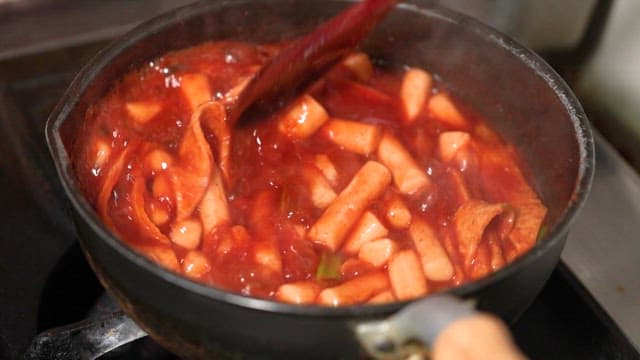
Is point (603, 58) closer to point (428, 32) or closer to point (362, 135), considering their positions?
point (428, 32)

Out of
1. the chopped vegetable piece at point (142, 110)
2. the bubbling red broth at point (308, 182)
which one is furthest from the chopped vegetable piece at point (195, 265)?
the chopped vegetable piece at point (142, 110)

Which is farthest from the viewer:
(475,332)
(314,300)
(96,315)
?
(96,315)

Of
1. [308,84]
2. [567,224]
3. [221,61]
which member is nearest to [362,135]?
[308,84]

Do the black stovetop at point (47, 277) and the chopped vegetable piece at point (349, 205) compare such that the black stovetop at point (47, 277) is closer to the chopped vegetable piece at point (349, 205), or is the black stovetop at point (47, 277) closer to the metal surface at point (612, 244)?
the metal surface at point (612, 244)

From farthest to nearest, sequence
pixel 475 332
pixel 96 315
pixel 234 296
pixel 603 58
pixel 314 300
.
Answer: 1. pixel 603 58
2. pixel 96 315
3. pixel 314 300
4. pixel 234 296
5. pixel 475 332

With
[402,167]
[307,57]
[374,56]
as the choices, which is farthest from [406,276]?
[374,56]

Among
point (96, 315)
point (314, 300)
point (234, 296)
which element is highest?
point (234, 296)

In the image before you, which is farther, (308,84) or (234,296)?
(308,84)

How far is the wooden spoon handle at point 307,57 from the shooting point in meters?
1.03

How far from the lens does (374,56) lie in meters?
1.22

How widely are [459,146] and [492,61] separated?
0.38 ft

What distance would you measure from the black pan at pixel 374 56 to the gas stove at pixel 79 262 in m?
0.21

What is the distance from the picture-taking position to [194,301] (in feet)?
2.48

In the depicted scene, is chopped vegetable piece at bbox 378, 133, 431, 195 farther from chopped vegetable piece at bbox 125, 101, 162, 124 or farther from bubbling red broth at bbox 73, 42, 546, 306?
chopped vegetable piece at bbox 125, 101, 162, 124
